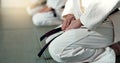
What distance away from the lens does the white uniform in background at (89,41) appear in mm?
1501

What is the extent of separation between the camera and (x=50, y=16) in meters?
2.49

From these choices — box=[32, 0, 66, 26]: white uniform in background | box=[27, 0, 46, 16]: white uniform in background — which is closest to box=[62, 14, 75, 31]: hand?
box=[32, 0, 66, 26]: white uniform in background

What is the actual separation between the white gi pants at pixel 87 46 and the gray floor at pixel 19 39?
0.17m

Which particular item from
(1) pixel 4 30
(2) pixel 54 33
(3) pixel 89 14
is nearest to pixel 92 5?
(3) pixel 89 14

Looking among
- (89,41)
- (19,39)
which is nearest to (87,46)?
(89,41)

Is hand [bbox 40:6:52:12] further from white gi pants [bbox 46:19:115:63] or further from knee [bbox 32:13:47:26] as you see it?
white gi pants [bbox 46:19:115:63]

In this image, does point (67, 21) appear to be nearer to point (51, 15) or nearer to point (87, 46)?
point (87, 46)

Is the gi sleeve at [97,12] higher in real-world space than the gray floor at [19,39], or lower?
higher

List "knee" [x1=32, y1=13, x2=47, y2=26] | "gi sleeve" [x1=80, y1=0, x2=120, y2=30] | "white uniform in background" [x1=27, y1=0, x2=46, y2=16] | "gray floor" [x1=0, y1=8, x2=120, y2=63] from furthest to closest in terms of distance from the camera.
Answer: "white uniform in background" [x1=27, y1=0, x2=46, y2=16]
"knee" [x1=32, y1=13, x2=47, y2=26]
"gray floor" [x1=0, y1=8, x2=120, y2=63]
"gi sleeve" [x1=80, y1=0, x2=120, y2=30]

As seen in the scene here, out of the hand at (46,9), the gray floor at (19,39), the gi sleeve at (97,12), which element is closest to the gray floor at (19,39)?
the gray floor at (19,39)

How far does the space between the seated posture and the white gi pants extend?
88cm

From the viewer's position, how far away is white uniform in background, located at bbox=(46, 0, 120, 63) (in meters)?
1.50

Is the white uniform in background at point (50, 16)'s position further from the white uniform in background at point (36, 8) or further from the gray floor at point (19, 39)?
the white uniform in background at point (36, 8)

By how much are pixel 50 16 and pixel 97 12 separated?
106cm
